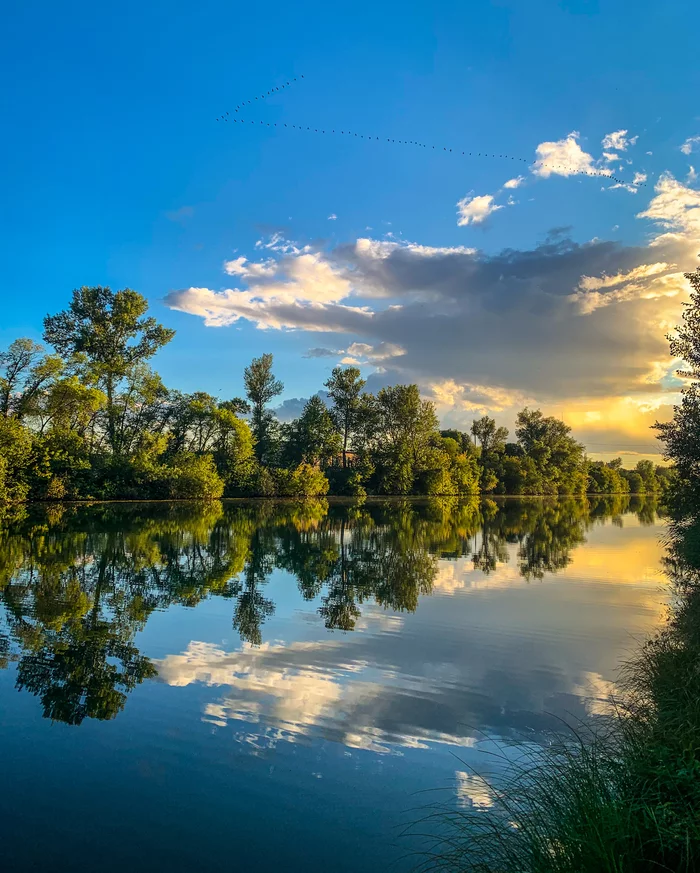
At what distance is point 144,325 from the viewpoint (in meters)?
51.0

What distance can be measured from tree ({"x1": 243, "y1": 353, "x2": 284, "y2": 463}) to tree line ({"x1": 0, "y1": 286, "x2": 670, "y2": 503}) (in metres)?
0.12

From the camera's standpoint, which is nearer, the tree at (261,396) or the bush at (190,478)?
the bush at (190,478)

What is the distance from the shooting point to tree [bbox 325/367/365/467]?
7638cm

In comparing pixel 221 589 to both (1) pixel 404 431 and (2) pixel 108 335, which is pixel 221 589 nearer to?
(2) pixel 108 335

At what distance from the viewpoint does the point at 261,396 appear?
72250 millimetres

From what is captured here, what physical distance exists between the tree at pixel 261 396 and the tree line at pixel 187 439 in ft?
0.41

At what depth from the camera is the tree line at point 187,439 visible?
43.1 meters

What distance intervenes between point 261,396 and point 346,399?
11.4 m

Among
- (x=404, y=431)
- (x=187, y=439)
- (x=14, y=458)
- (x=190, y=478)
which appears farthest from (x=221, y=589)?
(x=404, y=431)

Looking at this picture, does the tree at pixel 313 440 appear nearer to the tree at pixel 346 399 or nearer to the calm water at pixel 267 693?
the tree at pixel 346 399

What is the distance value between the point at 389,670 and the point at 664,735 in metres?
5.26

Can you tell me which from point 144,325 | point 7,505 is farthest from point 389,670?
point 144,325

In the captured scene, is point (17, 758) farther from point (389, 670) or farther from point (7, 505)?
point (7, 505)

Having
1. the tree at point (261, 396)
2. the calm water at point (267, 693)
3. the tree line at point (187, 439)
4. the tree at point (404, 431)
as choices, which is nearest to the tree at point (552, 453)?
the tree line at point (187, 439)
